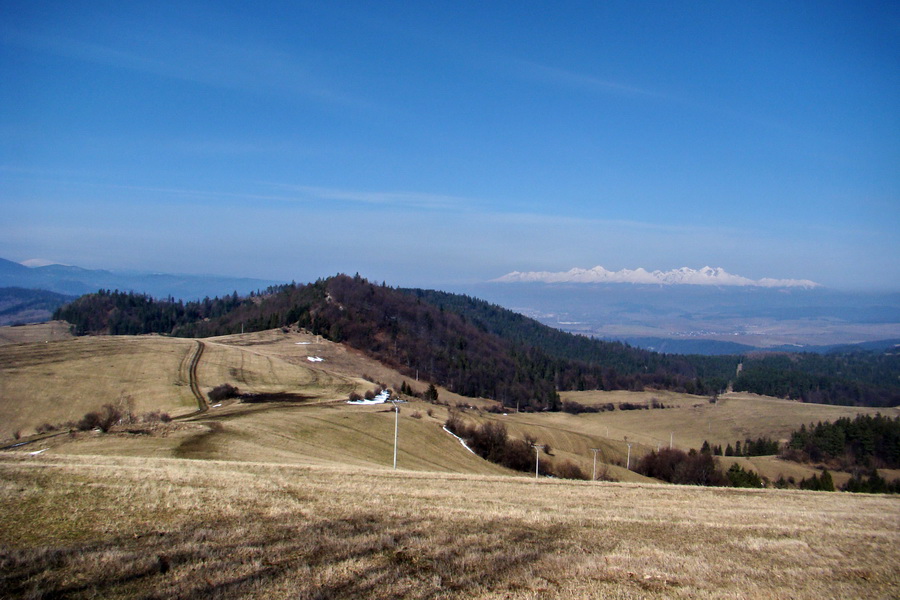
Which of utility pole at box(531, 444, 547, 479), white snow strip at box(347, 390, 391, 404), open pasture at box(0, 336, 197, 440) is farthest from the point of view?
white snow strip at box(347, 390, 391, 404)

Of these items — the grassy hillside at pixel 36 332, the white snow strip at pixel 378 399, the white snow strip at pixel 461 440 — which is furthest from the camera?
the grassy hillside at pixel 36 332

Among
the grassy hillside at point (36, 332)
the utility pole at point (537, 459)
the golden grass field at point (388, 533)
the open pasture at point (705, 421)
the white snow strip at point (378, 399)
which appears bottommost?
the open pasture at point (705, 421)

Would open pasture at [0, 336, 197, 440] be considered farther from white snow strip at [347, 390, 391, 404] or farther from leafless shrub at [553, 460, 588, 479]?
leafless shrub at [553, 460, 588, 479]

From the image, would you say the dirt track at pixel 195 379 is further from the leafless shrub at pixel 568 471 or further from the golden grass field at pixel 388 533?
the leafless shrub at pixel 568 471

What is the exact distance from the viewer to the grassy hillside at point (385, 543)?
9.79 meters

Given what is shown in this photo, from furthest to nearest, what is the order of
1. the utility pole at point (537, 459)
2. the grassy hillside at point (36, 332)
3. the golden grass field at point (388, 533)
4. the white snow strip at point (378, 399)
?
the grassy hillside at point (36, 332) → the white snow strip at point (378, 399) → the utility pole at point (537, 459) → the golden grass field at point (388, 533)

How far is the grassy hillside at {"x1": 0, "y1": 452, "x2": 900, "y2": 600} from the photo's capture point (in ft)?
32.1

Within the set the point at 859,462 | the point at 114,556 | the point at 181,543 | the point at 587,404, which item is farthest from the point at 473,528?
the point at 587,404

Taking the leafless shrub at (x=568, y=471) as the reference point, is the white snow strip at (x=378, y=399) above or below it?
above

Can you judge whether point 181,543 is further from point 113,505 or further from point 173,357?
point 173,357

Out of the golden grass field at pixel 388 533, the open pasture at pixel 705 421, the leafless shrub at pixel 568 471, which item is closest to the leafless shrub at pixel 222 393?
the golden grass field at pixel 388 533

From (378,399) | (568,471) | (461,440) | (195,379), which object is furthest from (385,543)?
(195,379)

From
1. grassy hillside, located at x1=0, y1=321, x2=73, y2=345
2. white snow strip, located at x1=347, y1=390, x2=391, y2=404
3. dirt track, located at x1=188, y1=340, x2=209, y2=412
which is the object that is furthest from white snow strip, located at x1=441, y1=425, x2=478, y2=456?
grassy hillside, located at x1=0, y1=321, x2=73, y2=345

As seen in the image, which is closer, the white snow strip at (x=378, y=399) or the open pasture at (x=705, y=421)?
the white snow strip at (x=378, y=399)
